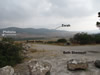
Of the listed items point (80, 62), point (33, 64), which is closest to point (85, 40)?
point (80, 62)

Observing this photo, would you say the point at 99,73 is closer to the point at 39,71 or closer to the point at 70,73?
the point at 70,73

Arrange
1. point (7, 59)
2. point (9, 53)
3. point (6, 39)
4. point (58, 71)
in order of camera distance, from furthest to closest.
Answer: point (6, 39)
point (9, 53)
point (7, 59)
point (58, 71)

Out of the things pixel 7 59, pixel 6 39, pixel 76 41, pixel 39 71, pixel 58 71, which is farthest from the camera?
pixel 76 41

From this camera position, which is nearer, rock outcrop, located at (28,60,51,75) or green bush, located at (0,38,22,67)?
rock outcrop, located at (28,60,51,75)

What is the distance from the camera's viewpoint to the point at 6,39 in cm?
780

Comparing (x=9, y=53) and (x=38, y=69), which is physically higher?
(x=9, y=53)

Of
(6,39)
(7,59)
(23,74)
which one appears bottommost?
(23,74)

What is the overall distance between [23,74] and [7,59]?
1914mm

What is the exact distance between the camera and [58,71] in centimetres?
546

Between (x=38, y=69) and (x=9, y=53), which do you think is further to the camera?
(x=9, y=53)

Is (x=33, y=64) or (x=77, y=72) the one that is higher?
(x=33, y=64)

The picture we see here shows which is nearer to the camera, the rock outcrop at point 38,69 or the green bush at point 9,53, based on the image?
the rock outcrop at point 38,69

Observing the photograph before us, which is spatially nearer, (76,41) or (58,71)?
(58,71)

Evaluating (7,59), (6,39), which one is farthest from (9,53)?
(6,39)
